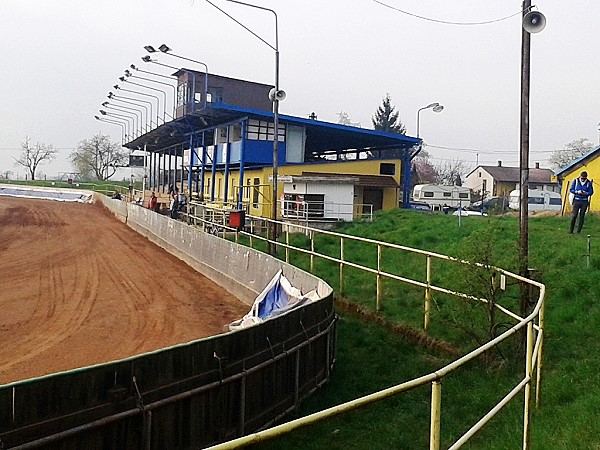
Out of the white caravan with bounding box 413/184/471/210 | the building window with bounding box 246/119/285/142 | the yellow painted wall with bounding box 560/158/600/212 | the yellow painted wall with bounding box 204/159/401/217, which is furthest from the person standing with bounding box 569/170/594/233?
the white caravan with bounding box 413/184/471/210

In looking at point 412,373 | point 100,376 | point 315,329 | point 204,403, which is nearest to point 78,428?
point 100,376

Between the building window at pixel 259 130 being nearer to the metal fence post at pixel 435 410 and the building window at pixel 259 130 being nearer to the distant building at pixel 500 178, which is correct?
the metal fence post at pixel 435 410

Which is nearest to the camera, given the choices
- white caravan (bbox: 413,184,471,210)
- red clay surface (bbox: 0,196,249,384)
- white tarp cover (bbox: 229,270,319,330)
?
red clay surface (bbox: 0,196,249,384)

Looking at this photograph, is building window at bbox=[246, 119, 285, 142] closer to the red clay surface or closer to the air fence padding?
the red clay surface

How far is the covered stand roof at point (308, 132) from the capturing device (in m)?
40.5

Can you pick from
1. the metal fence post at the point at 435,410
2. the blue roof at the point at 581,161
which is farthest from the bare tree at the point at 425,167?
the metal fence post at the point at 435,410

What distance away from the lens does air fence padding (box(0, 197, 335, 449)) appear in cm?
530

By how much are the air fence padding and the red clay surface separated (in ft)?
12.7

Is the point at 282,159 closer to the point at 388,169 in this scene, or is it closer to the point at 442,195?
the point at 388,169

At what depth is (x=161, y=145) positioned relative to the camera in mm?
64812

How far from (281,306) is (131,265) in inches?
442

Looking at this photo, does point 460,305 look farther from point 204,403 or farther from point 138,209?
point 138,209

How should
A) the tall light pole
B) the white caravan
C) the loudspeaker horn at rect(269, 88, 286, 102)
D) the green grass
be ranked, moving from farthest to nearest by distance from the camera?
the white caravan → the loudspeaker horn at rect(269, 88, 286, 102) → the tall light pole → the green grass

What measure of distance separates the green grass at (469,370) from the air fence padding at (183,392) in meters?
0.50
